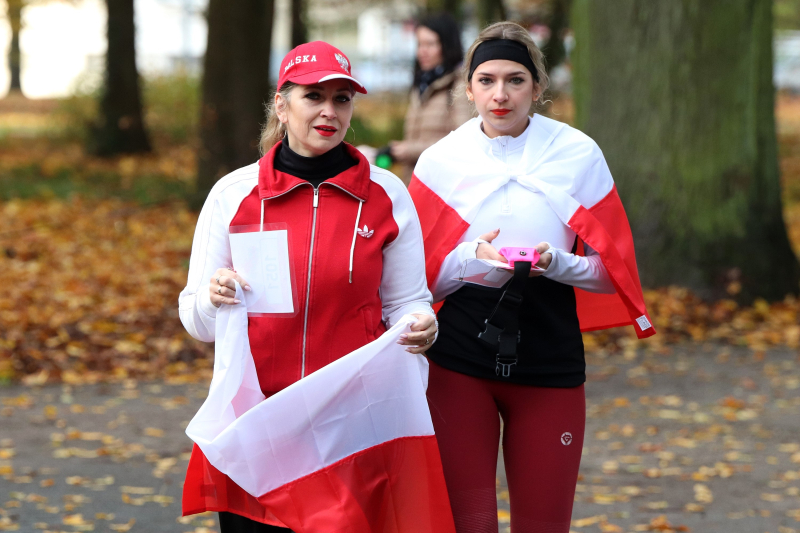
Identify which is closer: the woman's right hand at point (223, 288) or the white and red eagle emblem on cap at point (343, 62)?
the woman's right hand at point (223, 288)

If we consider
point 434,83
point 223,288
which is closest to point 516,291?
point 223,288

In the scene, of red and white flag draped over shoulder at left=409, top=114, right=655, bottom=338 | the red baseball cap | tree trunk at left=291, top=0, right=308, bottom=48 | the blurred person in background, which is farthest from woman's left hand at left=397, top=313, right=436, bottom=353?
tree trunk at left=291, top=0, right=308, bottom=48

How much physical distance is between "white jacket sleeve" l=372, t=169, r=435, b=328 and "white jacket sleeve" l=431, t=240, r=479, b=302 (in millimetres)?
224

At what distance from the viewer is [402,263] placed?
3201 millimetres

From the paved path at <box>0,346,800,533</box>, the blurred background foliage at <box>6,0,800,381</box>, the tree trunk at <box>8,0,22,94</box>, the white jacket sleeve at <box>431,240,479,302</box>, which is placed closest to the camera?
the white jacket sleeve at <box>431,240,479,302</box>

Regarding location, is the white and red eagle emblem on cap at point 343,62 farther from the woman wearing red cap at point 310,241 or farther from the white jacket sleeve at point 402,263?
the white jacket sleeve at point 402,263

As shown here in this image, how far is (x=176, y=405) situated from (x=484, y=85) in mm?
4941

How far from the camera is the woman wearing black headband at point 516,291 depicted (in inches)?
135

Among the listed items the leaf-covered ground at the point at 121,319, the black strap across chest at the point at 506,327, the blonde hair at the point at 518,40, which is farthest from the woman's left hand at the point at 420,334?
the leaf-covered ground at the point at 121,319

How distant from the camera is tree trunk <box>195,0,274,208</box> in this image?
47.0 feet

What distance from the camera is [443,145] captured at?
11.9 feet

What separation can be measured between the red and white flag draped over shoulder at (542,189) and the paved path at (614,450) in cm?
220

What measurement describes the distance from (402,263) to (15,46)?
4059 cm

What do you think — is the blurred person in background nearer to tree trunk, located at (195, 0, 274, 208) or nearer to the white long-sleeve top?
the white long-sleeve top
